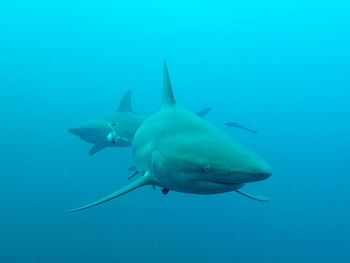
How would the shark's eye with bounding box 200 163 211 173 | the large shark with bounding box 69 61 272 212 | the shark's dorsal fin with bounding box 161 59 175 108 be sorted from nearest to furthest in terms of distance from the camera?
the large shark with bounding box 69 61 272 212 < the shark's eye with bounding box 200 163 211 173 < the shark's dorsal fin with bounding box 161 59 175 108

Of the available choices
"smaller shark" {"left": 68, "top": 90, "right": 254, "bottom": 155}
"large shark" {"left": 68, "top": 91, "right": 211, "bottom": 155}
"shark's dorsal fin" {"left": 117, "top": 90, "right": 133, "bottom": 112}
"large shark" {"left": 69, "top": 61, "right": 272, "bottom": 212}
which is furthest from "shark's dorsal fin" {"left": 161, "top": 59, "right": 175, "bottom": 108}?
"shark's dorsal fin" {"left": 117, "top": 90, "right": 133, "bottom": 112}

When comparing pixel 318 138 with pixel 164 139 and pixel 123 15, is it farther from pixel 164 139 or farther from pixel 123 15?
pixel 164 139

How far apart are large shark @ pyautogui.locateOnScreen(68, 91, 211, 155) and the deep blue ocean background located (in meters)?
7.47

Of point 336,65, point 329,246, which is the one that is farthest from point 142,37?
point 329,246

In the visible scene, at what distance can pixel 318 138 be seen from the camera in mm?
61844

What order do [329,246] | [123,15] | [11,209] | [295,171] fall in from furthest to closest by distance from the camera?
[123,15] < [295,171] < [329,246] < [11,209]

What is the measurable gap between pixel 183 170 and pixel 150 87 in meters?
73.4

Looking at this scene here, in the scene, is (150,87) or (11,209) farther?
(150,87)

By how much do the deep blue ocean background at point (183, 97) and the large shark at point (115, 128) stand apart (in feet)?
24.5

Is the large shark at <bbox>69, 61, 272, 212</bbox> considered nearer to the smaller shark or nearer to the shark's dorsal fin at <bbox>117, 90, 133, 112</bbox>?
the smaller shark

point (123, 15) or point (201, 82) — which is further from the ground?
point (123, 15)

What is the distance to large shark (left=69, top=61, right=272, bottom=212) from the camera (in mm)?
2451

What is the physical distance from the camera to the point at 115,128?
25.0 feet

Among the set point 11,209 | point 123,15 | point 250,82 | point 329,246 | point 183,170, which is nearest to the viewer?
point 183,170
